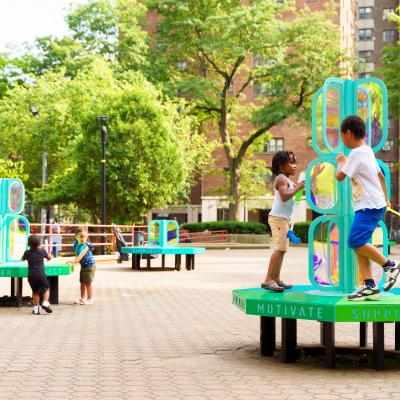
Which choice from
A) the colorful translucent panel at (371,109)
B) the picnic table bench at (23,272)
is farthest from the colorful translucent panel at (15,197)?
the colorful translucent panel at (371,109)

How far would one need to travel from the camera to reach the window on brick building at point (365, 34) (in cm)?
9331

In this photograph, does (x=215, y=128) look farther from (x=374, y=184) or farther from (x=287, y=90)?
(x=374, y=184)

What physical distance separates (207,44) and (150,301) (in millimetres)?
36135

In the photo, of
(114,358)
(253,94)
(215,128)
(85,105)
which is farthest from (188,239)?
(114,358)

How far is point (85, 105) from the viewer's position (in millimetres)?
44625

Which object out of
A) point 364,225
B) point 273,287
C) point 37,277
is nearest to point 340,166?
point 364,225

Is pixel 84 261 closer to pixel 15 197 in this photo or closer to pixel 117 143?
pixel 15 197

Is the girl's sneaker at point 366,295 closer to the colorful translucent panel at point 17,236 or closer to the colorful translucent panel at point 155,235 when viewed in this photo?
the colorful translucent panel at point 17,236

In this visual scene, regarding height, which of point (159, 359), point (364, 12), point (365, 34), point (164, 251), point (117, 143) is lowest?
point (159, 359)

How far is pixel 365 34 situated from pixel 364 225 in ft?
295

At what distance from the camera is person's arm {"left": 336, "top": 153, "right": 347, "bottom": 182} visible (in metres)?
7.27

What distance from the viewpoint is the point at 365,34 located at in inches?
3679

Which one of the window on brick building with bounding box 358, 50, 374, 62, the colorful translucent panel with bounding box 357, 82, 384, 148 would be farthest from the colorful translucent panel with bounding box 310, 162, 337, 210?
the window on brick building with bounding box 358, 50, 374, 62

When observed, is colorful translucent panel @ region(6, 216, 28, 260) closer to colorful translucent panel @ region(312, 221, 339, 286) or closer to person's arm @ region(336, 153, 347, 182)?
colorful translucent panel @ region(312, 221, 339, 286)
